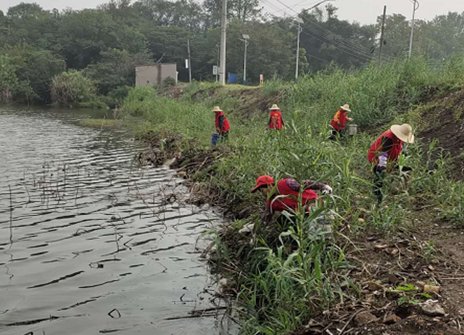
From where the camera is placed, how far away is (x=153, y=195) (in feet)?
32.7

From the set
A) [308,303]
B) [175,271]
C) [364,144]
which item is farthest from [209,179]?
[308,303]

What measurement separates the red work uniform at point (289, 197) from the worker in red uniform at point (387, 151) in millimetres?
1635

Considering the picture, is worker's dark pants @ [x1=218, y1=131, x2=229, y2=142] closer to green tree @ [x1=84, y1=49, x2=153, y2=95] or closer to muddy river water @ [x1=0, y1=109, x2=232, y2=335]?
muddy river water @ [x1=0, y1=109, x2=232, y2=335]

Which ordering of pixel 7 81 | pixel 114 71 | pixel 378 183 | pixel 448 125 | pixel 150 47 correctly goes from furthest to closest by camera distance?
1. pixel 150 47
2. pixel 114 71
3. pixel 7 81
4. pixel 448 125
5. pixel 378 183

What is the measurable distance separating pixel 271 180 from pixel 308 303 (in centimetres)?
190

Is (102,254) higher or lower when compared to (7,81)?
lower

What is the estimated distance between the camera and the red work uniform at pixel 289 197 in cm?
523

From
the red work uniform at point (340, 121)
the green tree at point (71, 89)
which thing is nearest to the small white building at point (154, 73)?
the green tree at point (71, 89)

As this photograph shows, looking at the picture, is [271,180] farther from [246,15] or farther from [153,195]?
[246,15]

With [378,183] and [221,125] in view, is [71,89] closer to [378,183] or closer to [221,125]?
[221,125]

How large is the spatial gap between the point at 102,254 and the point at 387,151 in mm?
4452

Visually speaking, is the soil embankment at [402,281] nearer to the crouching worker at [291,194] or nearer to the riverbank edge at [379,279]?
the riverbank edge at [379,279]

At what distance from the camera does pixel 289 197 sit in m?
5.28

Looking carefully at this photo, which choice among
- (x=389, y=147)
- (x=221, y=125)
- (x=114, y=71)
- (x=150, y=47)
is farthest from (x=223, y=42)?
(x=150, y=47)
